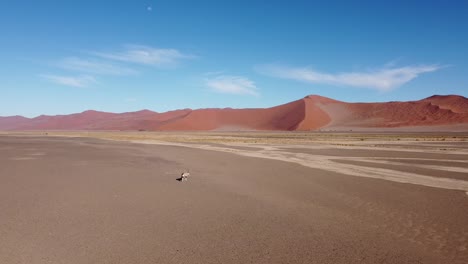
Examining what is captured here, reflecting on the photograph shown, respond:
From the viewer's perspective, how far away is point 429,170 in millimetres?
14469

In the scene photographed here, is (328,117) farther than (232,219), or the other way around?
(328,117)

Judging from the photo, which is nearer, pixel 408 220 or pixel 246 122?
pixel 408 220

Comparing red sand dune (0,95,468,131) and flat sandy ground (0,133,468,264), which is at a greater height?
red sand dune (0,95,468,131)

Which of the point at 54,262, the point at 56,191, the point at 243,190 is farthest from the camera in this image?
the point at 243,190

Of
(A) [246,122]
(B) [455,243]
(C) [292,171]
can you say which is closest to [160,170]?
(C) [292,171]

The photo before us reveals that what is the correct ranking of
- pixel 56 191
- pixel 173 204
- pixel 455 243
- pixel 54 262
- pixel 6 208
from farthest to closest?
pixel 56 191, pixel 173 204, pixel 6 208, pixel 455 243, pixel 54 262

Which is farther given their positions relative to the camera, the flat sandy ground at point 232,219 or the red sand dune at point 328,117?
the red sand dune at point 328,117

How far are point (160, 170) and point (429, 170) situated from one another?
416 inches

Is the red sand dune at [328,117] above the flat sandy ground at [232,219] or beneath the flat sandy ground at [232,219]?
above

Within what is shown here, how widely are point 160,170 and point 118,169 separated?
1.70m

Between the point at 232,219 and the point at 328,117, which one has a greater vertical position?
the point at 328,117

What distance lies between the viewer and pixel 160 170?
47.3ft

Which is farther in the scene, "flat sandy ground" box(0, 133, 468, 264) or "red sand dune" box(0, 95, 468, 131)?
"red sand dune" box(0, 95, 468, 131)

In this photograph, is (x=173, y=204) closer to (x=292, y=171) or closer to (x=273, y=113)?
(x=292, y=171)
